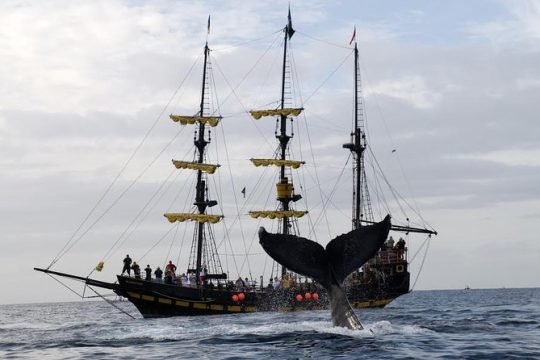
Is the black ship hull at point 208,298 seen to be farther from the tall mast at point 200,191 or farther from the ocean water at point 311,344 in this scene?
the ocean water at point 311,344

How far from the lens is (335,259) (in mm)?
22328

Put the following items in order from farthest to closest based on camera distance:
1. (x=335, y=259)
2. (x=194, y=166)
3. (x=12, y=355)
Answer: (x=194, y=166)
(x=12, y=355)
(x=335, y=259)

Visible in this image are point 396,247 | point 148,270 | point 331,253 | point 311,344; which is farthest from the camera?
point 396,247

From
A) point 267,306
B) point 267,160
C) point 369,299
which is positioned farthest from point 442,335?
point 267,160

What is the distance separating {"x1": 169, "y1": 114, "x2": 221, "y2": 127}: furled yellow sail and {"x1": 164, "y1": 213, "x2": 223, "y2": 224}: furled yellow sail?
7954 mm

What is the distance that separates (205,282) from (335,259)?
38.6m

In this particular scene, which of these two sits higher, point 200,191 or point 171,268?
point 200,191

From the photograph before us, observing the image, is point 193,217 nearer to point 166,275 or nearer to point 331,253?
point 166,275

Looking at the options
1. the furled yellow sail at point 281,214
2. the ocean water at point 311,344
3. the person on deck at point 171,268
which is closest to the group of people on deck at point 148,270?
the person on deck at point 171,268

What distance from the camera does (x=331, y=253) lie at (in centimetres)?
2234

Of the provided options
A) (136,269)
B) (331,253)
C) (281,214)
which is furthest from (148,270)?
(331,253)

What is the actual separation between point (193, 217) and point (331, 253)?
42401 mm

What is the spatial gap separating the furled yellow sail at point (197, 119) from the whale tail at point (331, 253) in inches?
1750

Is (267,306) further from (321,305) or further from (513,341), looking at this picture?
(513,341)
